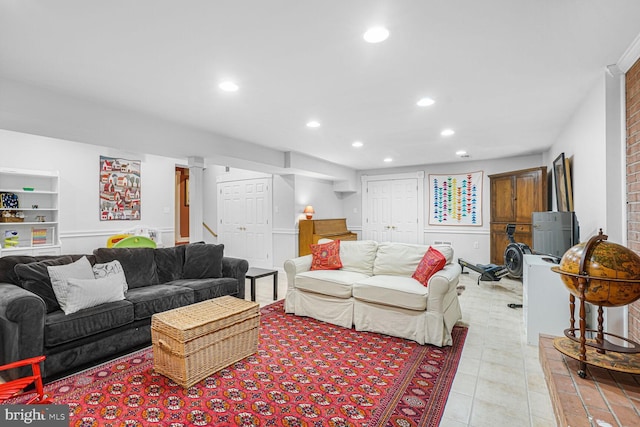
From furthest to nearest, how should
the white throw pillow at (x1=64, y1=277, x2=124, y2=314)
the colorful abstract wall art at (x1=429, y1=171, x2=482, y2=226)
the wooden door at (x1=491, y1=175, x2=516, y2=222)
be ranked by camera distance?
the colorful abstract wall art at (x1=429, y1=171, x2=482, y2=226) < the wooden door at (x1=491, y1=175, x2=516, y2=222) < the white throw pillow at (x1=64, y1=277, x2=124, y2=314)

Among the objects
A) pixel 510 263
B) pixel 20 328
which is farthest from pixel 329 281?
pixel 510 263

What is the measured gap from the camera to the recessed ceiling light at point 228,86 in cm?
269

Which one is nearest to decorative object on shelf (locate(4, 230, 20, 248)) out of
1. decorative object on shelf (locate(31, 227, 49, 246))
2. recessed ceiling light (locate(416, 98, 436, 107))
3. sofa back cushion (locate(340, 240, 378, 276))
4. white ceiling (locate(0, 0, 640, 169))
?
decorative object on shelf (locate(31, 227, 49, 246))

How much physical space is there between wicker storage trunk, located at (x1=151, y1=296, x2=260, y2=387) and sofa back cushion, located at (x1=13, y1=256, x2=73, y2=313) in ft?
3.09

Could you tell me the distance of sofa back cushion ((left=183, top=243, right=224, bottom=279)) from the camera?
3805 mm

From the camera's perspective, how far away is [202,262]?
12.6 ft

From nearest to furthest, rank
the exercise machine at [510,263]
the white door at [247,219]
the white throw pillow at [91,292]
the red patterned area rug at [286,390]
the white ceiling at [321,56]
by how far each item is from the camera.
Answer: the white ceiling at [321,56]
the red patterned area rug at [286,390]
the white throw pillow at [91,292]
the exercise machine at [510,263]
the white door at [247,219]

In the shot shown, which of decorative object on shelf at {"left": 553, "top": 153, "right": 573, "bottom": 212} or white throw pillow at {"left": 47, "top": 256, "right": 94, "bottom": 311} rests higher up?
decorative object on shelf at {"left": 553, "top": 153, "right": 573, "bottom": 212}

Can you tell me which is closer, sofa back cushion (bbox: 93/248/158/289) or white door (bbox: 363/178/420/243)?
sofa back cushion (bbox: 93/248/158/289)

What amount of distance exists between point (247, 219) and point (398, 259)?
4.42 m

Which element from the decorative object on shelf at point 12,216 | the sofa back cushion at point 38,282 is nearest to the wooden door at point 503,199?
the sofa back cushion at point 38,282

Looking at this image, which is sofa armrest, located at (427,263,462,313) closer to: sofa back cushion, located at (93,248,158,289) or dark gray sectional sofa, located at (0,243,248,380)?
dark gray sectional sofa, located at (0,243,248,380)

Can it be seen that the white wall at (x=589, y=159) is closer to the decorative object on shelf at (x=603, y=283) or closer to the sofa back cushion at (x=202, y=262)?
the decorative object on shelf at (x=603, y=283)

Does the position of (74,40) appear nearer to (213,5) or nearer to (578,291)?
(213,5)
